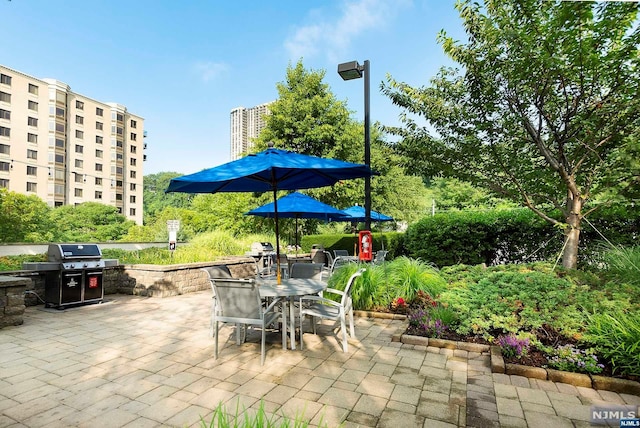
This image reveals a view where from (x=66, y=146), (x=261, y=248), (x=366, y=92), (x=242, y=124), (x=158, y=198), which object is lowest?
(x=261, y=248)

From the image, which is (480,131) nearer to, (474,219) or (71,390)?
(474,219)

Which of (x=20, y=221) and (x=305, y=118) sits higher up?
(x=305, y=118)

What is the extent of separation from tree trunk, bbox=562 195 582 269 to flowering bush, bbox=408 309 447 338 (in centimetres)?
265

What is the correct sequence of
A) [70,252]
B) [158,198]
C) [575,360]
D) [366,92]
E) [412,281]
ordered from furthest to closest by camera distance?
[158,198], [366,92], [70,252], [412,281], [575,360]

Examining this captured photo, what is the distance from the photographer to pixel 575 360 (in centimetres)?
301

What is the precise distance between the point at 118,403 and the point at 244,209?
45.0ft

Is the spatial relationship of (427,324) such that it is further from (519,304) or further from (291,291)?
(291,291)

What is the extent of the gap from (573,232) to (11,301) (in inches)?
319

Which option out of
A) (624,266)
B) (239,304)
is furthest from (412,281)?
(239,304)

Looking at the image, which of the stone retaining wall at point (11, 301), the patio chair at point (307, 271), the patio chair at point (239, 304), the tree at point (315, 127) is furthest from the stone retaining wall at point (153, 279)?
the tree at point (315, 127)

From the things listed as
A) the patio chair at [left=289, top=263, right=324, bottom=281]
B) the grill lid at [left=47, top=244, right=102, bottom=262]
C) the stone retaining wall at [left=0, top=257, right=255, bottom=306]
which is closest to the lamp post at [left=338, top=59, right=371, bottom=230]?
the patio chair at [left=289, top=263, right=324, bottom=281]

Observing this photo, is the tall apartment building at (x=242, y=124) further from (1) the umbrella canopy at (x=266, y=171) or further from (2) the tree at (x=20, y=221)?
(1) the umbrella canopy at (x=266, y=171)

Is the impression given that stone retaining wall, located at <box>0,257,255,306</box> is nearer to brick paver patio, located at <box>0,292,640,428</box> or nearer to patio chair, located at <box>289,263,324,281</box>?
brick paver patio, located at <box>0,292,640,428</box>

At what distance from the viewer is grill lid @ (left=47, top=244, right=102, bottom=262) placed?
5617 millimetres
